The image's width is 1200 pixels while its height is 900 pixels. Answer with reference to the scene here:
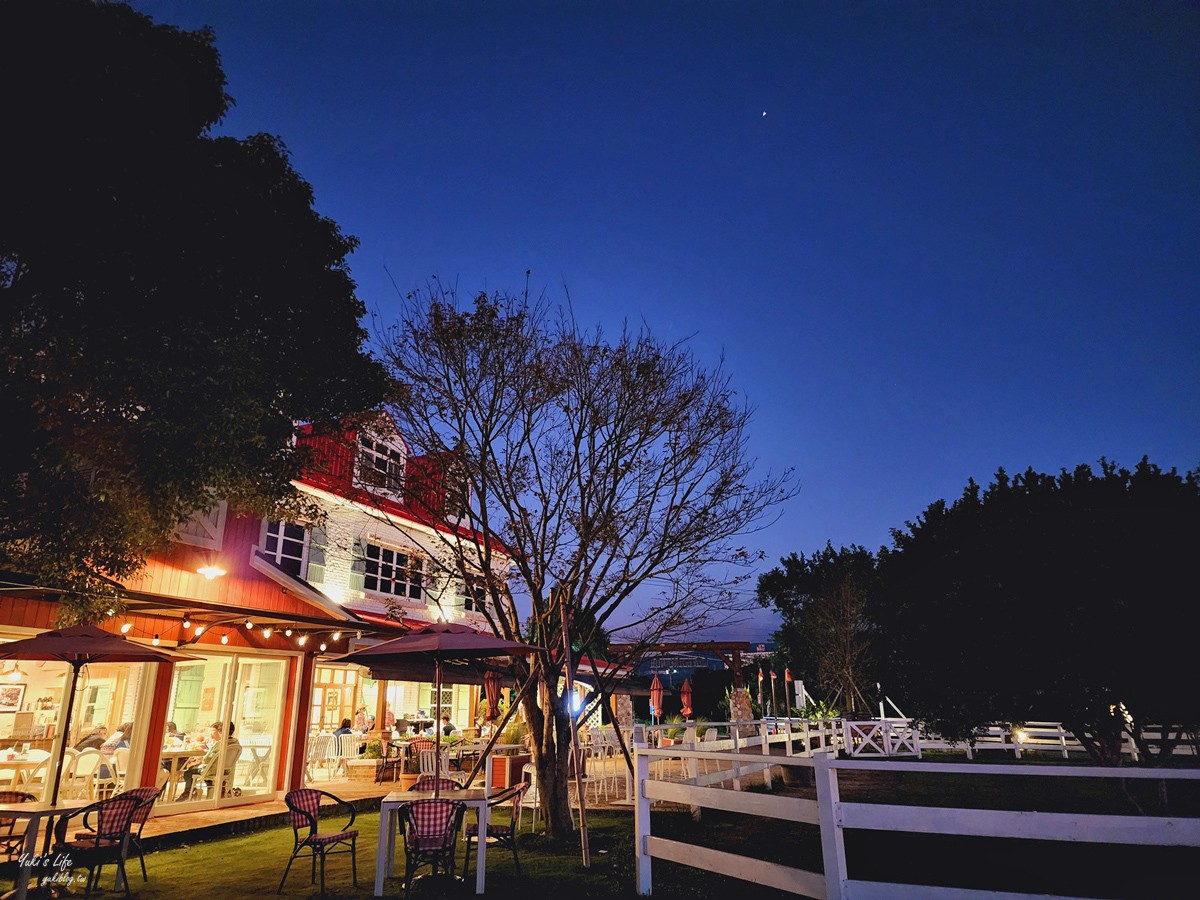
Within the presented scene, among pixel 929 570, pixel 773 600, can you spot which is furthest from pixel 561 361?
pixel 773 600

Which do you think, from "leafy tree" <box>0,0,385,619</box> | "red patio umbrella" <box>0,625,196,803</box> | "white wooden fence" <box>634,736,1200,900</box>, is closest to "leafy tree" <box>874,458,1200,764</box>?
"white wooden fence" <box>634,736,1200,900</box>

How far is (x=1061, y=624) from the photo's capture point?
9531mm

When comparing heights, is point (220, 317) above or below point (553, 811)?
above

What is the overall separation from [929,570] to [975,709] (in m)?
2.50

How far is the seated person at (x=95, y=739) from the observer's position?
36.8 ft

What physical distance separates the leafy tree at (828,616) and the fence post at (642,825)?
11.3m

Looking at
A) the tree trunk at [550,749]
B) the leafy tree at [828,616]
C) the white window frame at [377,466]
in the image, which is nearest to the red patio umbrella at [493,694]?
the tree trunk at [550,749]

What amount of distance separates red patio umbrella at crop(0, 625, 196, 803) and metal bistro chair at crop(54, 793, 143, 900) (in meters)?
0.83

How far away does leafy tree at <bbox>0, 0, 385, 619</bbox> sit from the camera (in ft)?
23.0

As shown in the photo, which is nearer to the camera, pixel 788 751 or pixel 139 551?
pixel 139 551

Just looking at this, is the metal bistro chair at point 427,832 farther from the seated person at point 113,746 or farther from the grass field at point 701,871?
the seated person at point 113,746

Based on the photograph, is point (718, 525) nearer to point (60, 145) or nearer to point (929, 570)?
point (929, 570)

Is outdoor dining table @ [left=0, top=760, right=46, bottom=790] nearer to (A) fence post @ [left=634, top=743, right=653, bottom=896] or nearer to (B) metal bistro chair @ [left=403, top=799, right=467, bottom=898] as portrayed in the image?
(B) metal bistro chair @ [left=403, top=799, right=467, bottom=898]

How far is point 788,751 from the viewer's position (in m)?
17.6
